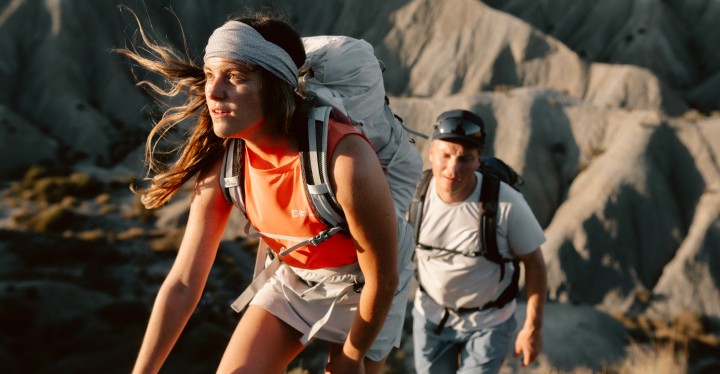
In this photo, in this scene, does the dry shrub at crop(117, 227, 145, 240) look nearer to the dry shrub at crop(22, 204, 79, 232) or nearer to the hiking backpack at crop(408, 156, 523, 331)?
the dry shrub at crop(22, 204, 79, 232)

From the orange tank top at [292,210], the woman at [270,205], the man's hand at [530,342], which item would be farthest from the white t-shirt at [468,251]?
the orange tank top at [292,210]

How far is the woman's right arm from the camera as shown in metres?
2.45

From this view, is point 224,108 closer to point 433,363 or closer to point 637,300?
point 433,363

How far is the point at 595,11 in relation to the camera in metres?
49.1

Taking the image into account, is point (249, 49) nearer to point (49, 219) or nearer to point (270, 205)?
point (270, 205)

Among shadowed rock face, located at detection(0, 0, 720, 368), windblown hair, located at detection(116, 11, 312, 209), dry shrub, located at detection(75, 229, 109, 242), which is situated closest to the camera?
windblown hair, located at detection(116, 11, 312, 209)

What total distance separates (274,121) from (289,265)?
711 millimetres

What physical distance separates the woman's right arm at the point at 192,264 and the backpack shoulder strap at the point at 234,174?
42 millimetres

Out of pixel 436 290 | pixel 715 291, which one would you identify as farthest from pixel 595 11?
pixel 436 290

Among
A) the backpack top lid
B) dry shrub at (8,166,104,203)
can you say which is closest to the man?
the backpack top lid

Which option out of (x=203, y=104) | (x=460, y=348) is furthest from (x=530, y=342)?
(x=203, y=104)

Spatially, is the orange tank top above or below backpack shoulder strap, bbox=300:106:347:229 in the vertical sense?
below

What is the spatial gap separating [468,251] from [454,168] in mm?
598

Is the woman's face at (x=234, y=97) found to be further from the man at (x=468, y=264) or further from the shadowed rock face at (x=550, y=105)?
the man at (x=468, y=264)
